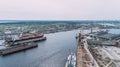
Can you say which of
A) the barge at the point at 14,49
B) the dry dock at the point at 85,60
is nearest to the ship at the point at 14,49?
the barge at the point at 14,49

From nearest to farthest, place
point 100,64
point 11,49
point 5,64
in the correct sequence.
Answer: point 100,64 → point 5,64 → point 11,49

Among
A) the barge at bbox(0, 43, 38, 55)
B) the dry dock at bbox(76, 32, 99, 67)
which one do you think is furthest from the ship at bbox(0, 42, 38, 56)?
the dry dock at bbox(76, 32, 99, 67)

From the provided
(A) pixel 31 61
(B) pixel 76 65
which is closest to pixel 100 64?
(B) pixel 76 65

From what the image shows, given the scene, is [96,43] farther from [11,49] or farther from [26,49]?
[11,49]

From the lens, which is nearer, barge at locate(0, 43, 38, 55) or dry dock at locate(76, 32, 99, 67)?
dry dock at locate(76, 32, 99, 67)

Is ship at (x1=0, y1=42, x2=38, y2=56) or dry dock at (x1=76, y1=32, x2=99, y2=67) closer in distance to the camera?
dry dock at (x1=76, y1=32, x2=99, y2=67)

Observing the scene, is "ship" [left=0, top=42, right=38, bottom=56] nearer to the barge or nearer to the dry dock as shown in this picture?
the barge

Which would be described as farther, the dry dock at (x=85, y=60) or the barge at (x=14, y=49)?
the barge at (x=14, y=49)

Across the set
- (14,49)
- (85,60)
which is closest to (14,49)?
(14,49)

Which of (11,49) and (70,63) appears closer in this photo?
(70,63)

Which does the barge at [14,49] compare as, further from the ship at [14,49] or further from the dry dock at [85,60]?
the dry dock at [85,60]

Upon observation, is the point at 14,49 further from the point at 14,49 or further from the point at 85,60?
the point at 85,60
